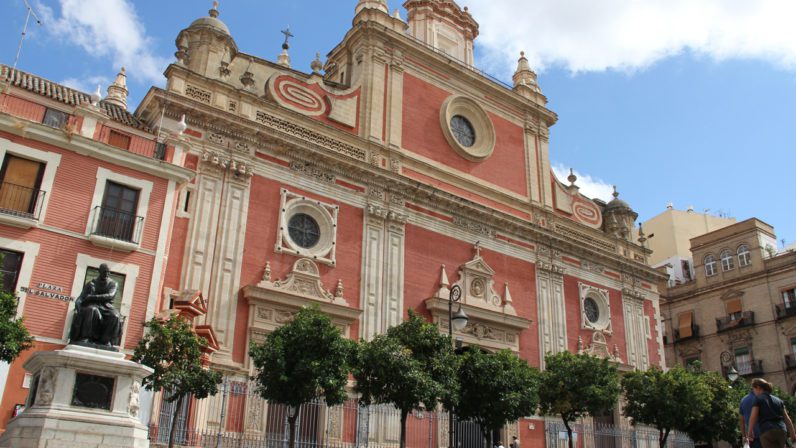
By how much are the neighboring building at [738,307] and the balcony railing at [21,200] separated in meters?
31.5

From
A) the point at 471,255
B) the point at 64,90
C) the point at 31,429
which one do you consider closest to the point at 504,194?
the point at 471,255

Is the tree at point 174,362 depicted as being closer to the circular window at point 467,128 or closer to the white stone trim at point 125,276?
the white stone trim at point 125,276

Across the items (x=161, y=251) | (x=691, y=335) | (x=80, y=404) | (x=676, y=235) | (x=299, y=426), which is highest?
(x=676, y=235)

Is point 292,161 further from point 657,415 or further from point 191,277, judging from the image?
point 657,415

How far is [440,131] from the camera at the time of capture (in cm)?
2542

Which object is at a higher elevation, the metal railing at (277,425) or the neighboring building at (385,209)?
the neighboring building at (385,209)

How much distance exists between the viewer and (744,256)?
118 feet

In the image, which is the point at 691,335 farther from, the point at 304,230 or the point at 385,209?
the point at 304,230

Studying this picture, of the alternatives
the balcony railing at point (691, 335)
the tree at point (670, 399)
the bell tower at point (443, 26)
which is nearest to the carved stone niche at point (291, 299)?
the tree at point (670, 399)

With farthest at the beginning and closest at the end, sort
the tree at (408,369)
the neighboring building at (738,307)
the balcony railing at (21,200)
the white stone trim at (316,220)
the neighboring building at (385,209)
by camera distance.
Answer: the neighboring building at (738,307)
the white stone trim at (316,220)
the neighboring building at (385,209)
the tree at (408,369)
the balcony railing at (21,200)

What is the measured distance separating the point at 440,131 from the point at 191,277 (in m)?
11.2

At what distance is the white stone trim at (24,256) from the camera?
1415 cm

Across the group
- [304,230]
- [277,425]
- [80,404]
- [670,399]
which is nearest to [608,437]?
[670,399]

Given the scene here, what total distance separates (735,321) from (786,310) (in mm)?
2499
